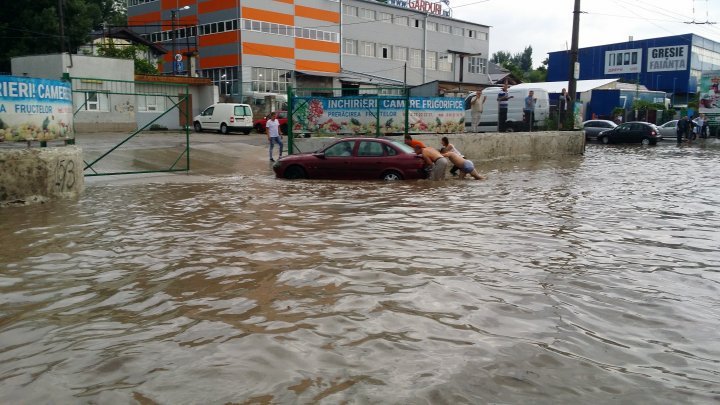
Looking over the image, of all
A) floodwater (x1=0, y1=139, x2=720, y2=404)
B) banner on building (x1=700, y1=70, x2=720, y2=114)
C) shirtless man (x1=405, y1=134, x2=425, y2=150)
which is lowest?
floodwater (x1=0, y1=139, x2=720, y2=404)

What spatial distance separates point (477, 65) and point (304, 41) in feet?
86.6

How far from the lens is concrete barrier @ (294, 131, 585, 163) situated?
20688 millimetres

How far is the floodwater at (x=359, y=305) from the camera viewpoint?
404cm

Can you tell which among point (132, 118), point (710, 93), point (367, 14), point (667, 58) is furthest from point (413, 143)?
point (667, 58)

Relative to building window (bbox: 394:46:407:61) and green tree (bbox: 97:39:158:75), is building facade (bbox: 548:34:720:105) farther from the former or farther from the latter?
green tree (bbox: 97:39:158:75)

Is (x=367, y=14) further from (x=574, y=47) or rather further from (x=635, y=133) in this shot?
(x=574, y=47)

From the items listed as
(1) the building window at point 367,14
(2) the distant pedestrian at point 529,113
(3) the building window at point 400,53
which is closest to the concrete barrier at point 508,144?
(2) the distant pedestrian at point 529,113

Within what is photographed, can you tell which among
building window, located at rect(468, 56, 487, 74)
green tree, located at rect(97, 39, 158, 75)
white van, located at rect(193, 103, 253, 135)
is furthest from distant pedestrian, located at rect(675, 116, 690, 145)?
building window, located at rect(468, 56, 487, 74)

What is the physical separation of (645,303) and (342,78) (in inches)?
1974

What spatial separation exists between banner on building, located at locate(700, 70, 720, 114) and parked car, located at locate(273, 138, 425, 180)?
30.9 meters

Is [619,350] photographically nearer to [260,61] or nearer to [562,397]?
[562,397]

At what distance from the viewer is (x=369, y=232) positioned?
9.06 meters

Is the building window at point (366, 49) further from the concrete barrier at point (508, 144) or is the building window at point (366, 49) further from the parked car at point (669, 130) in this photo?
the concrete barrier at point (508, 144)

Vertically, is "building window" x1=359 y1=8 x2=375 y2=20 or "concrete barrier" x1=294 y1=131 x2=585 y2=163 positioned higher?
"building window" x1=359 y1=8 x2=375 y2=20
